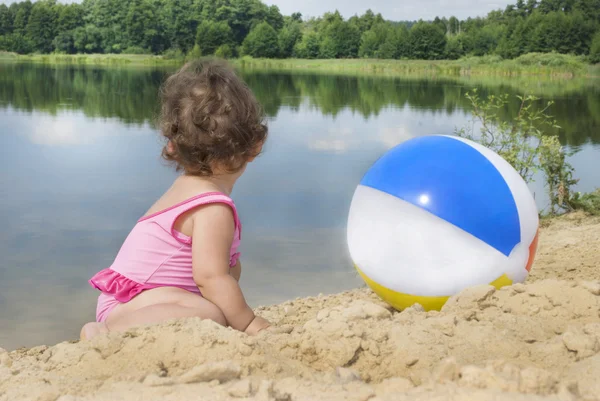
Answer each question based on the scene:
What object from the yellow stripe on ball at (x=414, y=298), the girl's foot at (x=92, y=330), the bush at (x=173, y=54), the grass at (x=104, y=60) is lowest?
the yellow stripe on ball at (x=414, y=298)

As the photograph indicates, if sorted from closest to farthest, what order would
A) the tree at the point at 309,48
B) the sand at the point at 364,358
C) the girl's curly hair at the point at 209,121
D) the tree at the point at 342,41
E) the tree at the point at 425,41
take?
the sand at the point at 364,358 → the girl's curly hair at the point at 209,121 → the tree at the point at 425,41 → the tree at the point at 342,41 → the tree at the point at 309,48

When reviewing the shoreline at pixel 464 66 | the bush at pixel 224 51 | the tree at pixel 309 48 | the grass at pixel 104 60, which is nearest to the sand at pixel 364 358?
the shoreline at pixel 464 66

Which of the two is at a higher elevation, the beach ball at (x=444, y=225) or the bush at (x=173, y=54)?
the bush at (x=173, y=54)

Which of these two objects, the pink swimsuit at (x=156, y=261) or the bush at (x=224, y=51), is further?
the bush at (x=224, y=51)

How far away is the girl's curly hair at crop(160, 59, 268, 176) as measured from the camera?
2.97m

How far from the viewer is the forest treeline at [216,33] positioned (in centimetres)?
5944

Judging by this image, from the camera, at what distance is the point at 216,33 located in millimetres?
67438

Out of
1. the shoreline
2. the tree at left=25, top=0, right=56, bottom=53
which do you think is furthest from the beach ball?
the tree at left=25, top=0, right=56, bottom=53

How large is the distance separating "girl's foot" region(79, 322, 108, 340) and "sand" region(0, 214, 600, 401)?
7.8 inches

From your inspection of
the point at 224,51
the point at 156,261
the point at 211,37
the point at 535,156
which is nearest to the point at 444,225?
the point at 156,261

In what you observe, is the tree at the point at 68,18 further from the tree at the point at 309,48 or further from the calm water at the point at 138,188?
the calm water at the point at 138,188

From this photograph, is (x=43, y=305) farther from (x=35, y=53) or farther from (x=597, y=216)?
(x=35, y=53)

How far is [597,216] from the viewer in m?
6.70

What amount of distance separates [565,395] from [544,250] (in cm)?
382
